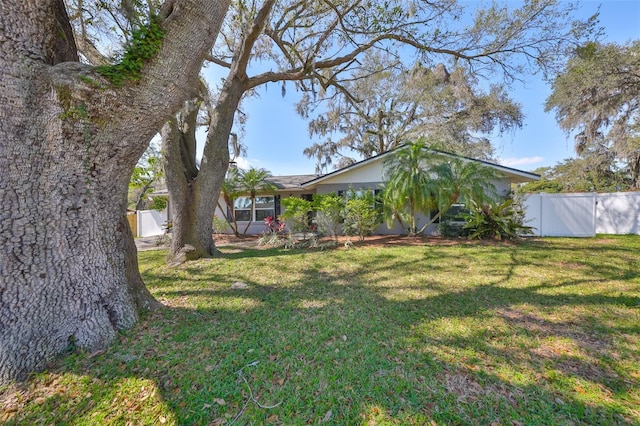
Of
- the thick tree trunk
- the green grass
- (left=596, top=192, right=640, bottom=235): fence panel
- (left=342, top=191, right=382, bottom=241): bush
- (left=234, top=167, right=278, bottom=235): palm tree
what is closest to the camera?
the green grass

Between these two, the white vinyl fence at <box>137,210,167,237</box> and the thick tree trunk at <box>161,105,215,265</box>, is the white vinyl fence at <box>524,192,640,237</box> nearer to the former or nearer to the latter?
the thick tree trunk at <box>161,105,215,265</box>

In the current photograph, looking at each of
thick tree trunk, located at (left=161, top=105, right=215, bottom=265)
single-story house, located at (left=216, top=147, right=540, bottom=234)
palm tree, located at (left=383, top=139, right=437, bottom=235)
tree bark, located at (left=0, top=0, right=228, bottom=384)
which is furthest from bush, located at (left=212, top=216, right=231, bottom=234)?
tree bark, located at (left=0, top=0, right=228, bottom=384)

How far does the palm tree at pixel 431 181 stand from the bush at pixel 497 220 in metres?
0.55

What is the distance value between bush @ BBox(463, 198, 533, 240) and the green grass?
3.81 m

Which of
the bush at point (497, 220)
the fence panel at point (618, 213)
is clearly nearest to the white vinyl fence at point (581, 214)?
the fence panel at point (618, 213)

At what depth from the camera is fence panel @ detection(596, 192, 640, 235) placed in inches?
445

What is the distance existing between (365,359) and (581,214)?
41.6ft

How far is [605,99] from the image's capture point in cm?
1179

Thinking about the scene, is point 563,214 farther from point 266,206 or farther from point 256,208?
point 256,208

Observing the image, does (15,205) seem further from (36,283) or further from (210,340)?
(210,340)

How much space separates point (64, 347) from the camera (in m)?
2.43

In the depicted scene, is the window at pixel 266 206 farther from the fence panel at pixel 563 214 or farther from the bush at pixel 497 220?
the fence panel at pixel 563 214

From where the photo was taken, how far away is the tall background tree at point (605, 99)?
10.5m

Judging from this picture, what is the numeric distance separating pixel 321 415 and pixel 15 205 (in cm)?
326
